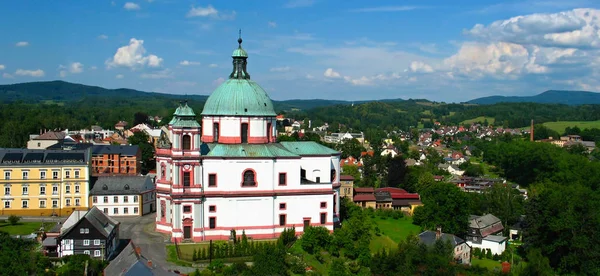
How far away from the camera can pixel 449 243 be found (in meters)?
44.4

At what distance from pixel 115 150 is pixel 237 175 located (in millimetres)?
38505

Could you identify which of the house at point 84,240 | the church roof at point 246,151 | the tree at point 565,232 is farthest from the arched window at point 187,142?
the tree at point 565,232

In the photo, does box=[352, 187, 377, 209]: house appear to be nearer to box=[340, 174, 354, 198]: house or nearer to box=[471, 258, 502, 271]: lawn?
box=[340, 174, 354, 198]: house

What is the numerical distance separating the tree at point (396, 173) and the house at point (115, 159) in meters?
34.3

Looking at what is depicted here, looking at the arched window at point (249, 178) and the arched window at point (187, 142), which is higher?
the arched window at point (187, 142)

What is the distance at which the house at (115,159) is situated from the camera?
80625mm

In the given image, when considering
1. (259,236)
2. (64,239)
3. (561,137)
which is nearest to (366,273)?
(259,236)

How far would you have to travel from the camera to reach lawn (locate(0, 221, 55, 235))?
49375 mm

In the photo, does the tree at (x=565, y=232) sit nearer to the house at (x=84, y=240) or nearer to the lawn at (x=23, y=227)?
the house at (x=84, y=240)

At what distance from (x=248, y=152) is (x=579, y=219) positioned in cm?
2757

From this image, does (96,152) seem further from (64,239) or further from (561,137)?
(561,137)

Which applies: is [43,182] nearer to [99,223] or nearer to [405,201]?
[99,223]

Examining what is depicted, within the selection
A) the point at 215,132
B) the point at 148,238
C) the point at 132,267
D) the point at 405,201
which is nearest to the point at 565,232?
the point at 405,201

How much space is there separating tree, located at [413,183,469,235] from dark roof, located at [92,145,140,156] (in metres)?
42.0
